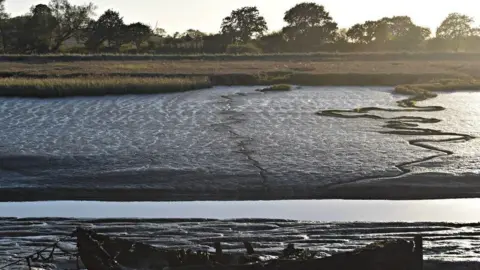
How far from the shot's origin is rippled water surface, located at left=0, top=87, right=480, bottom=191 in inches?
534

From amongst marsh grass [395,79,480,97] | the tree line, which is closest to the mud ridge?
marsh grass [395,79,480,97]

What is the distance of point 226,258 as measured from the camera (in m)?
6.73

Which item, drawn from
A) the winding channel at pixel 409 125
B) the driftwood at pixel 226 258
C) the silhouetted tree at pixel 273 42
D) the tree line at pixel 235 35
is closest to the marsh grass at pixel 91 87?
the winding channel at pixel 409 125

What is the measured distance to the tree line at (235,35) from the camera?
88000 millimetres

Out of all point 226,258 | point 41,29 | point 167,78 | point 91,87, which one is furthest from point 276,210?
point 41,29

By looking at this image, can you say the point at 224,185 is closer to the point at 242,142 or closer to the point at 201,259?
the point at 242,142

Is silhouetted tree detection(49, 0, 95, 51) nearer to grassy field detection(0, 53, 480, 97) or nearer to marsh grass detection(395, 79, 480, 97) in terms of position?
grassy field detection(0, 53, 480, 97)

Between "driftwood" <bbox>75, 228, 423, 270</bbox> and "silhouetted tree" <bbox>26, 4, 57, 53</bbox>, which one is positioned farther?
"silhouetted tree" <bbox>26, 4, 57, 53</bbox>

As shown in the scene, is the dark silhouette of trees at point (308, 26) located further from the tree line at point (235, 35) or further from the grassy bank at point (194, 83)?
the grassy bank at point (194, 83)

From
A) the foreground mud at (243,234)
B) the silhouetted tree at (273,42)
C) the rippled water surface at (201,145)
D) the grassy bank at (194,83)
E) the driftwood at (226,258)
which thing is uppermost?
the driftwood at (226,258)

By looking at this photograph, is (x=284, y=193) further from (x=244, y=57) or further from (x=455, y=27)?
(x=455, y=27)

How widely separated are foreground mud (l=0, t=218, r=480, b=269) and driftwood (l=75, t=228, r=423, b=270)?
139cm

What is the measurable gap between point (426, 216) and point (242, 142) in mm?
7293

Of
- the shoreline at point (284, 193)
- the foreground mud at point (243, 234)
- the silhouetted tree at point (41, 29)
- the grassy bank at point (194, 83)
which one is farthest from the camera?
the silhouetted tree at point (41, 29)
